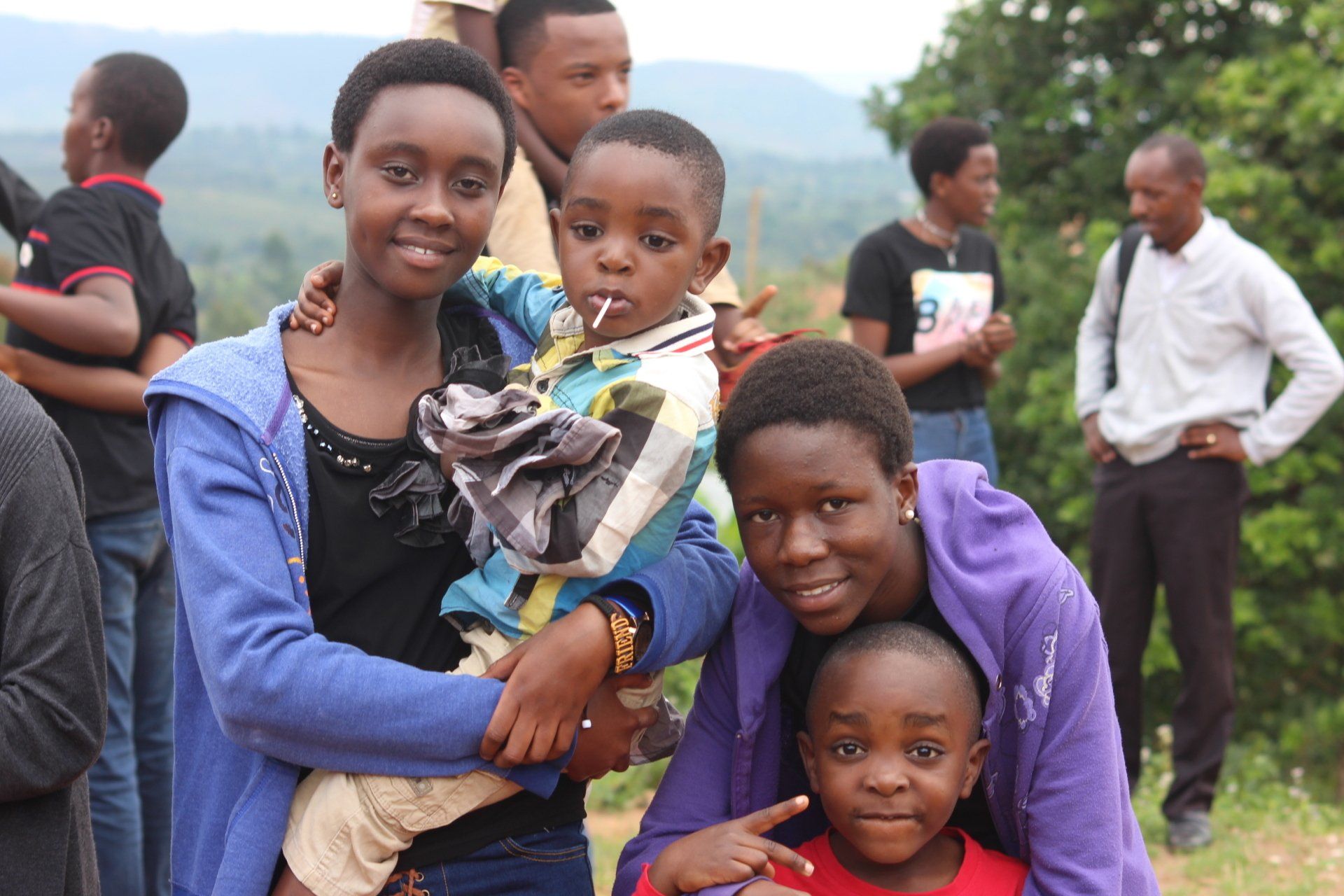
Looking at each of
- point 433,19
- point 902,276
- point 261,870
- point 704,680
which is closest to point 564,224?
point 704,680

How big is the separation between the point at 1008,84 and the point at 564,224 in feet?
23.2

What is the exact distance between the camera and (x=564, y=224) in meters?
2.24

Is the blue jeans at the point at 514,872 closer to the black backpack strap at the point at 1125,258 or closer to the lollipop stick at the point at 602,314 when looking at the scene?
the lollipop stick at the point at 602,314

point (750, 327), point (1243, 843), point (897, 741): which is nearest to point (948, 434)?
point (1243, 843)

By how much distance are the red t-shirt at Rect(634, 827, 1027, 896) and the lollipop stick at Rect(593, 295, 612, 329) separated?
880 millimetres

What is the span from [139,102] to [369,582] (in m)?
2.73

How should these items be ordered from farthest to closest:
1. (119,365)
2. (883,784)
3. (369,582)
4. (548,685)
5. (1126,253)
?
1. (1126,253)
2. (119,365)
3. (883,784)
4. (369,582)
5. (548,685)

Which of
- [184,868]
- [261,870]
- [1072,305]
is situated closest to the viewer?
[261,870]

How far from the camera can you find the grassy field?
15.8ft

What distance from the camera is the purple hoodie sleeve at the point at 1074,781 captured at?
2049 mm

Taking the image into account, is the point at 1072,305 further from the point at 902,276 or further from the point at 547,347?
the point at 547,347

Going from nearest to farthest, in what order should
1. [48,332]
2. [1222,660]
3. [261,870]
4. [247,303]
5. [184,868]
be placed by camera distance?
[261,870], [184,868], [48,332], [1222,660], [247,303]

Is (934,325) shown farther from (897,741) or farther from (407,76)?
(407,76)

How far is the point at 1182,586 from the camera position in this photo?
16.6 feet
